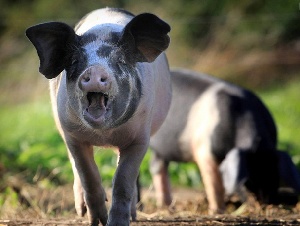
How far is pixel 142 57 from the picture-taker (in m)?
4.88

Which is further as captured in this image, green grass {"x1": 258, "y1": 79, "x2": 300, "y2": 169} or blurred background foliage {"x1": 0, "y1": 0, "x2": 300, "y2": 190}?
blurred background foliage {"x1": 0, "y1": 0, "x2": 300, "y2": 190}

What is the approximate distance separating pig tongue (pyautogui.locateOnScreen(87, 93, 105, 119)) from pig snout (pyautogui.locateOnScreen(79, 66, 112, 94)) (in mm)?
94

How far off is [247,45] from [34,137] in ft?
17.2

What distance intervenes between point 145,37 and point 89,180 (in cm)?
87

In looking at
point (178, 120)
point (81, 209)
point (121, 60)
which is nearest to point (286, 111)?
point (178, 120)

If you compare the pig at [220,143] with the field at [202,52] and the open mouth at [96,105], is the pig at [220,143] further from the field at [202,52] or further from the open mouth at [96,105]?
the open mouth at [96,105]

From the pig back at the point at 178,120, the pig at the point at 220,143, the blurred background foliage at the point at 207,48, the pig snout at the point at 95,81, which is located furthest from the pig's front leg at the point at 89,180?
the blurred background foliage at the point at 207,48

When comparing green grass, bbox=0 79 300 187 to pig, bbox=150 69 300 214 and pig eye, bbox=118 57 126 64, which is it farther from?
pig eye, bbox=118 57 126 64

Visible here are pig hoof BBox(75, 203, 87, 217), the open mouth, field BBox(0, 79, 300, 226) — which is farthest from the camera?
field BBox(0, 79, 300, 226)

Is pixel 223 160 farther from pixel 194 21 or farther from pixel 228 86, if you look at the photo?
pixel 194 21

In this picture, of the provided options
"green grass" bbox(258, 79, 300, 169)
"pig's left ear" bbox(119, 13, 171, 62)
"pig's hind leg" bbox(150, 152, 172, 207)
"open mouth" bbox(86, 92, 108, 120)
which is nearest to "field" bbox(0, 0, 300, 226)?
"green grass" bbox(258, 79, 300, 169)

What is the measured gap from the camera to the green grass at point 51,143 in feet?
29.1

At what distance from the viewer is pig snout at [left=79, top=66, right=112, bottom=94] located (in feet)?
14.2

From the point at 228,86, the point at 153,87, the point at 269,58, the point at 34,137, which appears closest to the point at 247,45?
the point at 269,58
